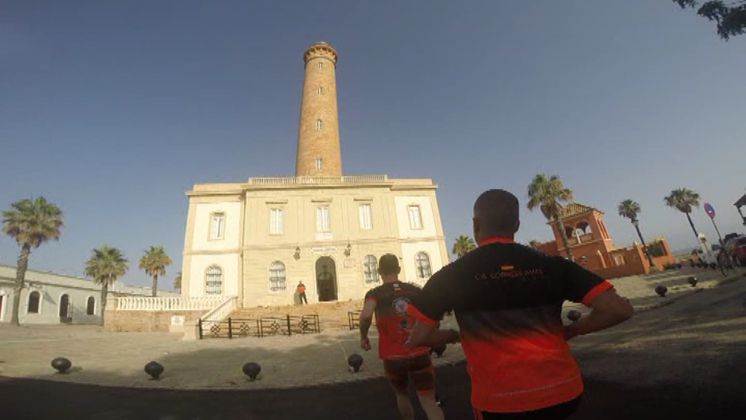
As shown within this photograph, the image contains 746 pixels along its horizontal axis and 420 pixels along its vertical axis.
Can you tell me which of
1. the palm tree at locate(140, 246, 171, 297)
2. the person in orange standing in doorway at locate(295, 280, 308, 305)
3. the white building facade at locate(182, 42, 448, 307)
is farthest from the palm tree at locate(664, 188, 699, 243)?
the palm tree at locate(140, 246, 171, 297)

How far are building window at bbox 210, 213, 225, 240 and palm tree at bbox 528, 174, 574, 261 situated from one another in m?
26.0

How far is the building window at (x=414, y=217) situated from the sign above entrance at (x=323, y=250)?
6202 millimetres

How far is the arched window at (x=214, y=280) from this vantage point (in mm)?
23281

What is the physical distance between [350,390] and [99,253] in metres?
41.5

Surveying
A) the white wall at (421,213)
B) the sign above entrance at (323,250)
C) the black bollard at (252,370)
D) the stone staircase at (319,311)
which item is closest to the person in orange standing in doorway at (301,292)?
the stone staircase at (319,311)

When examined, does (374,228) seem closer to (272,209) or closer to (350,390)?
(272,209)

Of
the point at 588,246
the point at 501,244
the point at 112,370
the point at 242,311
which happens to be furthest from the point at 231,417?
the point at 588,246

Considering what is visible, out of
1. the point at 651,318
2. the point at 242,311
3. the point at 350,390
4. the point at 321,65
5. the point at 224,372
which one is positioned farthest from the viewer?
the point at 321,65

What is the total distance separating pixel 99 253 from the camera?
3691cm

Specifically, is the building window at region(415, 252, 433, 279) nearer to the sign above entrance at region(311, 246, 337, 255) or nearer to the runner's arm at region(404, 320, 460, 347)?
the sign above entrance at region(311, 246, 337, 255)

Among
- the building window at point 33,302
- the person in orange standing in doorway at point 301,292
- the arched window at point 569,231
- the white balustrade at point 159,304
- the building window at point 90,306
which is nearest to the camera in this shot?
the white balustrade at point 159,304

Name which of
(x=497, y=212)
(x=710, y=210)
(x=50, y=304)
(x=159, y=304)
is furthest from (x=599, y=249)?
(x=50, y=304)

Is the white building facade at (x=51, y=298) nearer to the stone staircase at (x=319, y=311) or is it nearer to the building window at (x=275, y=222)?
the building window at (x=275, y=222)

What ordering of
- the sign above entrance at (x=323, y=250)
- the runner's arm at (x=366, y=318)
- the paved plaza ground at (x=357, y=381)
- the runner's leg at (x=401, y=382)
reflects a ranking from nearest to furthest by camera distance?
the runner's leg at (x=401, y=382) < the runner's arm at (x=366, y=318) < the paved plaza ground at (x=357, y=381) < the sign above entrance at (x=323, y=250)
